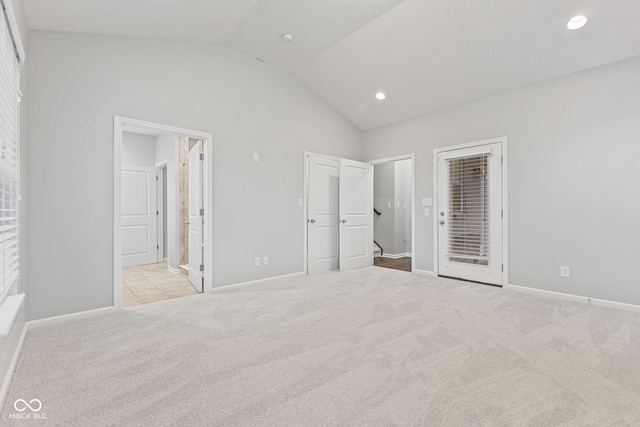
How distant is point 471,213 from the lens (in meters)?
4.40

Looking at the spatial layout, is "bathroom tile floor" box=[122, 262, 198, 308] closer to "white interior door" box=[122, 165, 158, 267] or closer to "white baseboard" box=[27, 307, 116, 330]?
"white baseboard" box=[27, 307, 116, 330]

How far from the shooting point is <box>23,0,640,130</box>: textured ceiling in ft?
9.20

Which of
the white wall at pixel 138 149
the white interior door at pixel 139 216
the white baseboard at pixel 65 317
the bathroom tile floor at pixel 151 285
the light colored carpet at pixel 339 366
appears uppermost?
the white wall at pixel 138 149

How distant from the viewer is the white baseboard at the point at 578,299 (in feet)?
10.4

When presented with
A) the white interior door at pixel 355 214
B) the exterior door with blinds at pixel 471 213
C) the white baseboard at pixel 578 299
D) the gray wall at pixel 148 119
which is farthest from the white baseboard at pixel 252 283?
the white baseboard at pixel 578 299

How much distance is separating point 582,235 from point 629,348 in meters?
1.54

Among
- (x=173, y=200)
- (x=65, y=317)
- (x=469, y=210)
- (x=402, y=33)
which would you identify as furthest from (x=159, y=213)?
(x=469, y=210)

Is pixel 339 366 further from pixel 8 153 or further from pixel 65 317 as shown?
pixel 65 317

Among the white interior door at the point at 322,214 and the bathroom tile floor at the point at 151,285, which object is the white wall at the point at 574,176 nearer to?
the white interior door at the point at 322,214

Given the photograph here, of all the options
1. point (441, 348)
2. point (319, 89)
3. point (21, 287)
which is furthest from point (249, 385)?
point (319, 89)

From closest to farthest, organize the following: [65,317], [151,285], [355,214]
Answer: [65,317] < [151,285] < [355,214]

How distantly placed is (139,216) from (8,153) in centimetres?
465

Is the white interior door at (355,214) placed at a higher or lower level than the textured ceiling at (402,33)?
lower

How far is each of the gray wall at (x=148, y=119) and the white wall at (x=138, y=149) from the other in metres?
3.31
